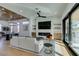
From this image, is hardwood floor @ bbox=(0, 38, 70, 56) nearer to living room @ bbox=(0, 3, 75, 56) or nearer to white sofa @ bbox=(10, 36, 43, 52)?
living room @ bbox=(0, 3, 75, 56)

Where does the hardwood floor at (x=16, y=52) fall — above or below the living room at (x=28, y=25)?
below

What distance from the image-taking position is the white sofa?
188 inches

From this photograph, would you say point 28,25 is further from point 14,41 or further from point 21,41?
point 14,41

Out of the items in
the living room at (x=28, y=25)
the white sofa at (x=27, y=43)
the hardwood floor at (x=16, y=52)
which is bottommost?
the hardwood floor at (x=16, y=52)

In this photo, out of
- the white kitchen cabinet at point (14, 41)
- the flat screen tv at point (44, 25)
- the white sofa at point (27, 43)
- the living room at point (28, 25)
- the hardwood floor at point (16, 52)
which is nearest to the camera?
the hardwood floor at point (16, 52)

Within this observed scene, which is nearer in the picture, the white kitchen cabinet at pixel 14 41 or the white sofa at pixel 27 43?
the white sofa at pixel 27 43

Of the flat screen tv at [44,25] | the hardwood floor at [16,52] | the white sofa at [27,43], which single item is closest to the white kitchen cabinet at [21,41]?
the white sofa at [27,43]

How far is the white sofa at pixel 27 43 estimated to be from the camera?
4.79m

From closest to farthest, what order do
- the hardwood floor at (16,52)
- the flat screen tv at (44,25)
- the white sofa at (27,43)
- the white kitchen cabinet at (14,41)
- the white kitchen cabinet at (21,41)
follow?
the hardwood floor at (16,52), the white sofa at (27,43), the flat screen tv at (44,25), the white kitchen cabinet at (21,41), the white kitchen cabinet at (14,41)

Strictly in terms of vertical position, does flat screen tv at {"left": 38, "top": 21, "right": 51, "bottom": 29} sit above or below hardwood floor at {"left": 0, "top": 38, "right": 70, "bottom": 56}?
above

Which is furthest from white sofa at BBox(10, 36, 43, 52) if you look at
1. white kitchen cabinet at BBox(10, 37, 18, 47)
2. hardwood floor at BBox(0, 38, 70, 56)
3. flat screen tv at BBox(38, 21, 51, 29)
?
flat screen tv at BBox(38, 21, 51, 29)

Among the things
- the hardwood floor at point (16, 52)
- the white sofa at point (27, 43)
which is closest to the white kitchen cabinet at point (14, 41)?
the white sofa at point (27, 43)

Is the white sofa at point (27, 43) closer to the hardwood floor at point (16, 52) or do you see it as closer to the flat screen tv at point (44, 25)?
the hardwood floor at point (16, 52)

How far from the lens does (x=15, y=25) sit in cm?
493
